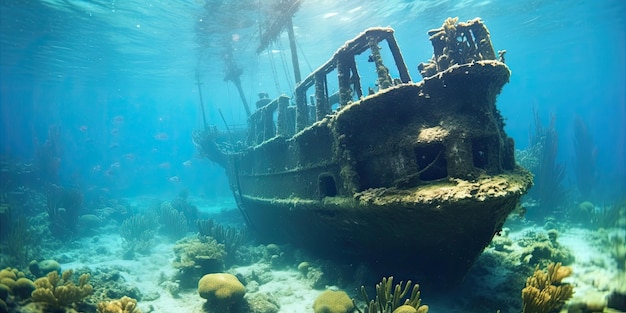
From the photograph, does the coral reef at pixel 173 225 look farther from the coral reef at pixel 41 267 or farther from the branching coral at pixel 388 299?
the branching coral at pixel 388 299

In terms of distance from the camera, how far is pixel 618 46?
4500 cm

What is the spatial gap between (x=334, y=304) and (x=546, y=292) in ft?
10.4

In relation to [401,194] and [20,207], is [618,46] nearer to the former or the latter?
[401,194]

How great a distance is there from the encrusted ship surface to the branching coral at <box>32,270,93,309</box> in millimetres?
4332

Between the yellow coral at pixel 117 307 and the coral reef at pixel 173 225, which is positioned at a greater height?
the yellow coral at pixel 117 307

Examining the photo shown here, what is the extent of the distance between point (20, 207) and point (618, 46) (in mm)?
68288

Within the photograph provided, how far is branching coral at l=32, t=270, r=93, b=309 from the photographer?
4.79 metres

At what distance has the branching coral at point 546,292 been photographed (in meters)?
4.27

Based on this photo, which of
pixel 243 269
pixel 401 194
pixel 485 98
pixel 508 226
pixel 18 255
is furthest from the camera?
pixel 508 226

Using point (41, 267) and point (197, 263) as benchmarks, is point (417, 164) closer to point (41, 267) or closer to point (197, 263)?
point (197, 263)

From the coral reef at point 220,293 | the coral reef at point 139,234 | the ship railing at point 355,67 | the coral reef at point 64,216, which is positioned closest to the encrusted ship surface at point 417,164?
the ship railing at point 355,67

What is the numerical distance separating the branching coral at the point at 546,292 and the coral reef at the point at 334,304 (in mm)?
2669

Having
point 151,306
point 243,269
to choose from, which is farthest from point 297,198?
point 151,306

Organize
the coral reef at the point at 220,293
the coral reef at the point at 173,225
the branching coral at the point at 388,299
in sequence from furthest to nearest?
1. the coral reef at the point at 173,225
2. the coral reef at the point at 220,293
3. the branching coral at the point at 388,299
